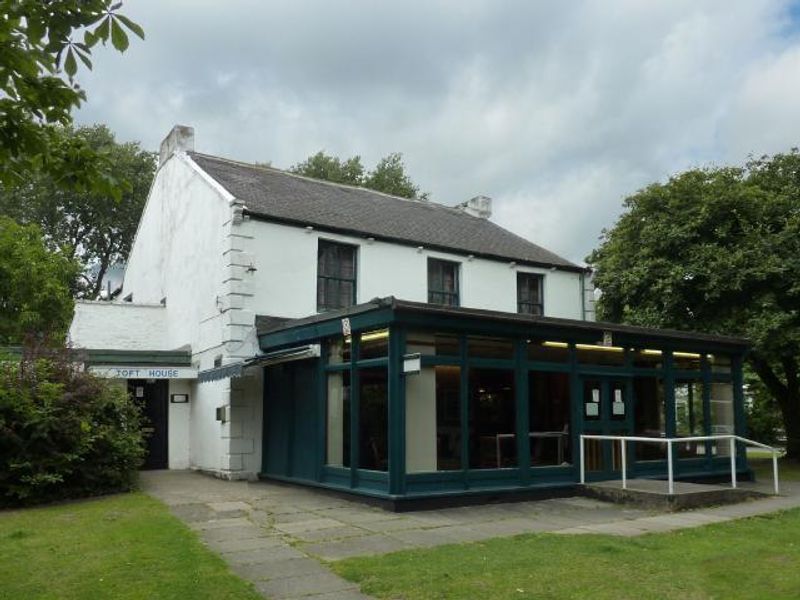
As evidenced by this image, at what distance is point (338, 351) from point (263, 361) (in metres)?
2.19

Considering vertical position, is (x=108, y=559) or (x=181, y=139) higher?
(x=181, y=139)

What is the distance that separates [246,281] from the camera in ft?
55.8

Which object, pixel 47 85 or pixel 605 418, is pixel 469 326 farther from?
pixel 47 85

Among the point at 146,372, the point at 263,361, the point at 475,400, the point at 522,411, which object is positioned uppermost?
the point at 263,361

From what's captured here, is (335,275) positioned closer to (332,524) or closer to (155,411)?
(155,411)

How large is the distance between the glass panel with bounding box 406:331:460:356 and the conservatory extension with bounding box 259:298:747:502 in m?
0.02

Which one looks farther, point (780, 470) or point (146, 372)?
point (780, 470)

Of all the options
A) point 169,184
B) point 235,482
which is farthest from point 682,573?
point 169,184

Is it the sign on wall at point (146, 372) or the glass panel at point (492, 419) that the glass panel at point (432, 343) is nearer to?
the glass panel at point (492, 419)

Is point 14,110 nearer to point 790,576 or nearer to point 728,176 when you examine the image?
point 790,576

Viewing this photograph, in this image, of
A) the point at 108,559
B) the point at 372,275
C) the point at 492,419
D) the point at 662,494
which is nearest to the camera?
the point at 108,559

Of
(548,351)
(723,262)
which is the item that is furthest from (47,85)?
(723,262)

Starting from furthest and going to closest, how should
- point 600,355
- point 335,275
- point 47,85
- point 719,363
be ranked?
point 335,275
point 719,363
point 600,355
point 47,85

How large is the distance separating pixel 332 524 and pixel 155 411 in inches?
401
